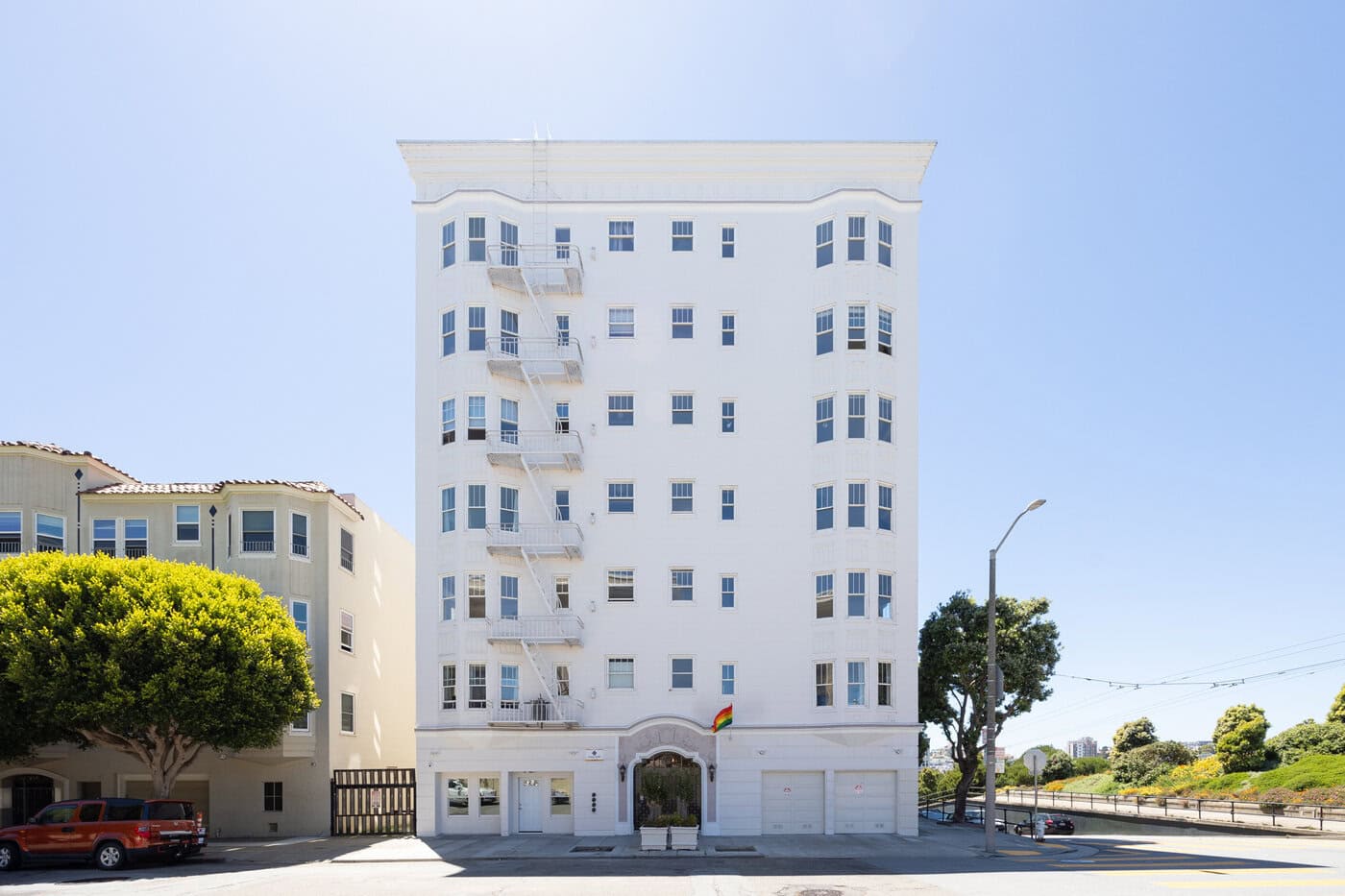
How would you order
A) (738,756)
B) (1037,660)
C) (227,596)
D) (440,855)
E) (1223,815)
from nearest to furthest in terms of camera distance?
1. (440,855)
2. (227,596)
3. (738,756)
4. (1037,660)
5. (1223,815)

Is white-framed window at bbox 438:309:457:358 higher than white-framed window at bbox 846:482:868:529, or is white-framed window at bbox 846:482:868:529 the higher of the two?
white-framed window at bbox 438:309:457:358

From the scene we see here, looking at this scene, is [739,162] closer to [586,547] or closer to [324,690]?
[586,547]

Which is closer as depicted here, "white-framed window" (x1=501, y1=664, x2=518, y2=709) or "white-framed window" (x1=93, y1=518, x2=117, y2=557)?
"white-framed window" (x1=501, y1=664, x2=518, y2=709)

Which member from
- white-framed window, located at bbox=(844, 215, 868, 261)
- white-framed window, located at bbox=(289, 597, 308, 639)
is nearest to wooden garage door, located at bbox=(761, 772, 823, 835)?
white-framed window, located at bbox=(289, 597, 308, 639)

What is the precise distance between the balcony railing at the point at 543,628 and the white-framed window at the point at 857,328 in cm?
1494

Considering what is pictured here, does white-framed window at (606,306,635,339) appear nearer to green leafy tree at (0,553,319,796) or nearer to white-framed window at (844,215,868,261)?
white-framed window at (844,215,868,261)

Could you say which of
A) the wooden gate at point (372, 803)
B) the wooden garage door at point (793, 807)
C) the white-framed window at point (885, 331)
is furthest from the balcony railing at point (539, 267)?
the wooden garage door at point (793, 807)

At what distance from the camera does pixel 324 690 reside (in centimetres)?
3753

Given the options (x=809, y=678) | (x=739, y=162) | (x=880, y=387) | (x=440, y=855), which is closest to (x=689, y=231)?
(x=739, y=162)

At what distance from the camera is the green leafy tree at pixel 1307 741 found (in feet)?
187

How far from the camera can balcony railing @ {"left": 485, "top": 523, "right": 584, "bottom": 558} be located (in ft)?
118

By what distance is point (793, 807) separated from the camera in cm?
3519

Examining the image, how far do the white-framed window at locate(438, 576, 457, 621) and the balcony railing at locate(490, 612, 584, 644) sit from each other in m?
1.87

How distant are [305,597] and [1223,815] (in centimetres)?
4382
